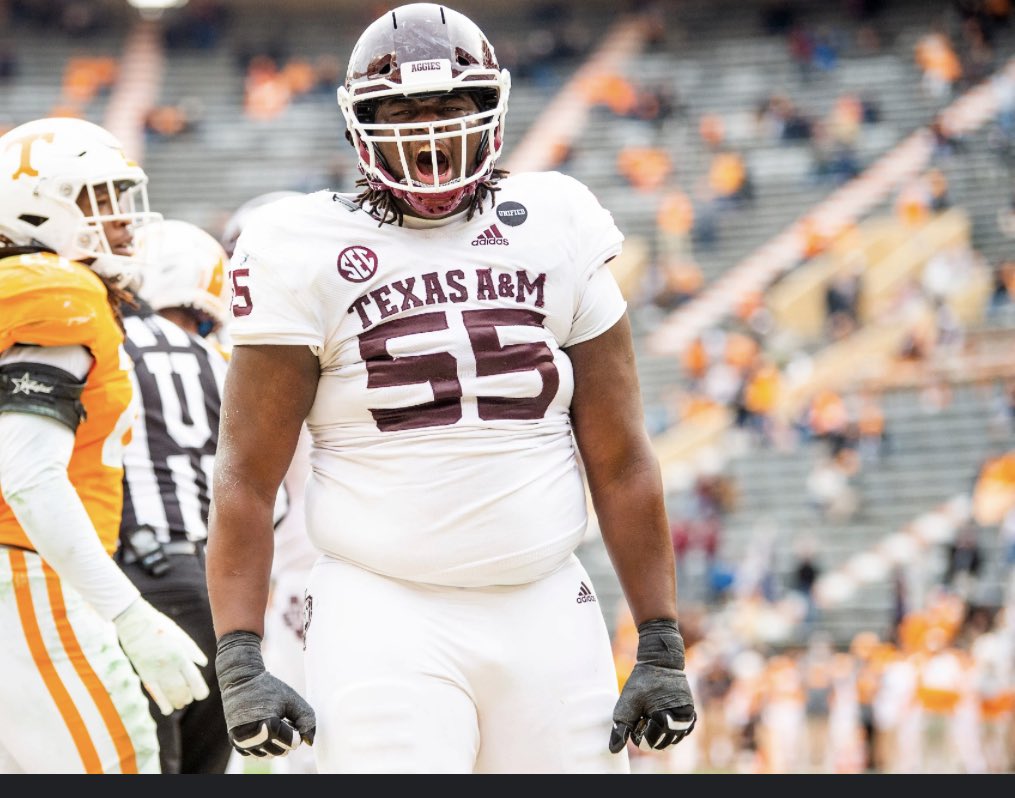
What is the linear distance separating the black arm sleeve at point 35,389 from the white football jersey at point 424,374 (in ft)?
2.63

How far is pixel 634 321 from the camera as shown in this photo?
67.1 ft

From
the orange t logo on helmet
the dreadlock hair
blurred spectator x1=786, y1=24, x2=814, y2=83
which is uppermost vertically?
the dreadlock hair

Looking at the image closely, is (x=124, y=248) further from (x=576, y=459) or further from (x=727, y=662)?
(x=727, y=662)

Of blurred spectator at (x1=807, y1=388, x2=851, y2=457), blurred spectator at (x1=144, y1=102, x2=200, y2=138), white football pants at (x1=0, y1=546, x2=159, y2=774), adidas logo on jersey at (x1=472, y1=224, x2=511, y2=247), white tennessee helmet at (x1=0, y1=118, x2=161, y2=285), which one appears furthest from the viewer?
blurred spectator at (x1=144, y1=102, x2=200, y2=138)

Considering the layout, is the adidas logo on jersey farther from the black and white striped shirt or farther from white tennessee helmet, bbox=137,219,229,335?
white tennessee helmet, bbox=137,219,229,335

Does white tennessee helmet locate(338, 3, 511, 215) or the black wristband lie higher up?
white tennessee helmet locate(338, 3, 511, 215)

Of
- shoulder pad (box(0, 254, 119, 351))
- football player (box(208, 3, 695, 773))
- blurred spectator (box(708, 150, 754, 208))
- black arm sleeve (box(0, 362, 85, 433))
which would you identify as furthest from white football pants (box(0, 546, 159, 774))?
blurred spectator (box(708, 150, 754, 208))

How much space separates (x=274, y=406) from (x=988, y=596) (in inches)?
483

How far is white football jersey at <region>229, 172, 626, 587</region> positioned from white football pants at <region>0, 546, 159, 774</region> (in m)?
0.95

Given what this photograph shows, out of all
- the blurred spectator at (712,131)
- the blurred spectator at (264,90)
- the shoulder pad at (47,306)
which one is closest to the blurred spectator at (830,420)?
the blurred spectator at (712,131)

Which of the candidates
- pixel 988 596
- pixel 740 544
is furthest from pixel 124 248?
pixel 740 544

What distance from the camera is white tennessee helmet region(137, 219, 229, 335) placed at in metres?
4.60

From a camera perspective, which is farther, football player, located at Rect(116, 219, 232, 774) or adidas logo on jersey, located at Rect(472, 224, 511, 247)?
football player, located at Rect(116, 219, 232, 774)

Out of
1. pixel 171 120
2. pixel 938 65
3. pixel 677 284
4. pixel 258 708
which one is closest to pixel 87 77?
pixel 171 120
